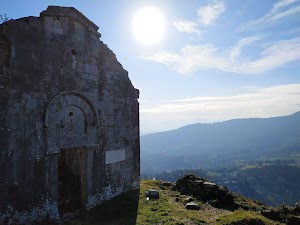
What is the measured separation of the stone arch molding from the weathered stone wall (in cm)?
3

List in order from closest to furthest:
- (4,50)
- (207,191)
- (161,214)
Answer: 1. (4,50)
2. (161,214)
3. (207,191)

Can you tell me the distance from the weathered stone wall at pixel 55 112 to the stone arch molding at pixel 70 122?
0.03 m

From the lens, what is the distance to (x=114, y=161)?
12.5m

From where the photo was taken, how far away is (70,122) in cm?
1054

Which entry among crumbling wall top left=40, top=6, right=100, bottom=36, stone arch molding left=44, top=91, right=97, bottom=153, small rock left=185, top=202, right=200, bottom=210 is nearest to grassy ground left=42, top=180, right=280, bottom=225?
small rock left=185, top=202, right=200, bottom=210

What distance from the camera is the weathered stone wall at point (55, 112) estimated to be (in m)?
8.66

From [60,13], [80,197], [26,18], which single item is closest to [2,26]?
[26,18]

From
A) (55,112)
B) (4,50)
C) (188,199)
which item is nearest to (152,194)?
(188,199)

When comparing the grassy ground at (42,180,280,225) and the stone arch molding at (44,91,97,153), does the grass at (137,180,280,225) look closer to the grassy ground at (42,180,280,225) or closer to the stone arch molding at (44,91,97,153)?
the grassy ground at (42,180,280,225)

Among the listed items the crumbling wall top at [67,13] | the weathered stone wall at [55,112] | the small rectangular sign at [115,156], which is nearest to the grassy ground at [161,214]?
the weathered stone wall at [55,112]

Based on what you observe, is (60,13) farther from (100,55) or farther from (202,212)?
(202,212)

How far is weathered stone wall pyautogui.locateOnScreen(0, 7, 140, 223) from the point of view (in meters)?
8.66

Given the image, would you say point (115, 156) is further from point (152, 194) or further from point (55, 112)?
point (55, 112)

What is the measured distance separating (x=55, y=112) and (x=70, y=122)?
2.73 feet
